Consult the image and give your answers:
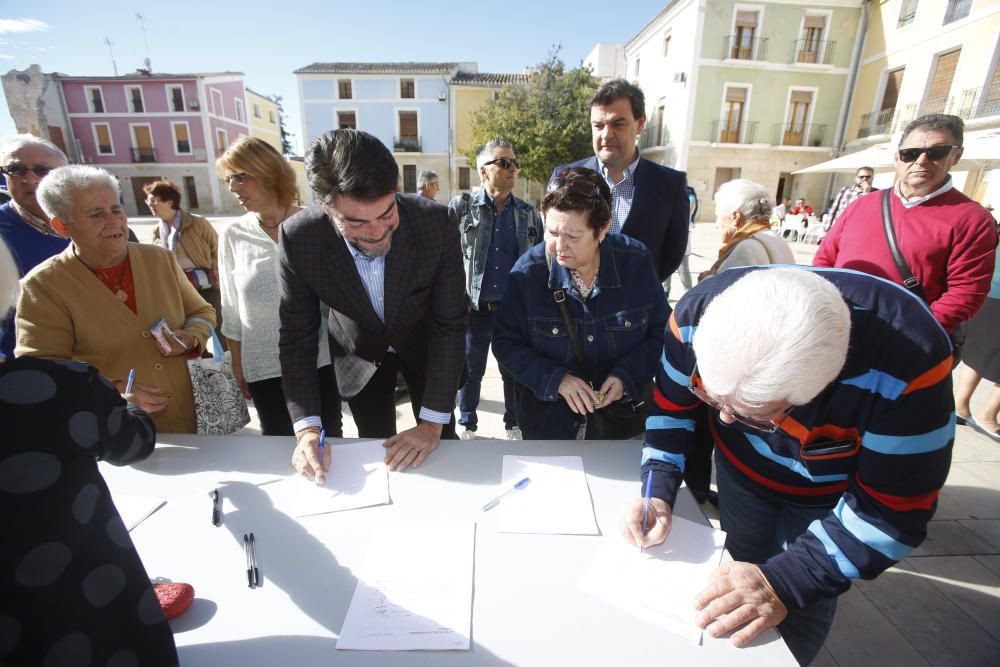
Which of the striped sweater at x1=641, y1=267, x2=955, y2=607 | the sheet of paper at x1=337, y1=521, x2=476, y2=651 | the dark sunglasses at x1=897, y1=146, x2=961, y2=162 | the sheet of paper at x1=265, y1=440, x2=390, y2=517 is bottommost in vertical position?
the sheet of paper at x1=265, y1=440, x2=390, y2=517

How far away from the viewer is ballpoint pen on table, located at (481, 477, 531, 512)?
126 cm

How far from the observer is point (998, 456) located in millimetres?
2922

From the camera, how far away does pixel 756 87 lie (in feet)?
57.7

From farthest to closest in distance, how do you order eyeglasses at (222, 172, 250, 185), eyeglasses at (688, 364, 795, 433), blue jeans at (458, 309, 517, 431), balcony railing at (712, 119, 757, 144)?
balcony railing at (712, 119, 757, 144), blue jeans at (458, 309, 517, 431), eyeglasses at (222, 172, 250, 185), eyeglasses at (688, 364, 795, 433)

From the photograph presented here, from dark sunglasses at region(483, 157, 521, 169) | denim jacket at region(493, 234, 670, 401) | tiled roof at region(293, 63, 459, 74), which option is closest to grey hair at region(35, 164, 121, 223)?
denim jacket at region(493, 234, 670, 401)

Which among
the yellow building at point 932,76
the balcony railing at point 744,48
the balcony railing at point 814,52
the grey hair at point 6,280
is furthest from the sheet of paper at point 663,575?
the balcony railing at point 814,52

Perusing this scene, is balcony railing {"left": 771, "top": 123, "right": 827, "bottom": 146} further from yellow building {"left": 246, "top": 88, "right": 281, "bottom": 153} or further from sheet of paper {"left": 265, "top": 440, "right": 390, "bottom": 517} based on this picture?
yellow building {"left": 246, "top": 88, "right": 281, "bottom": 153}

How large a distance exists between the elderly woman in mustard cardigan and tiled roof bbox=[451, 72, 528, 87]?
25662mm

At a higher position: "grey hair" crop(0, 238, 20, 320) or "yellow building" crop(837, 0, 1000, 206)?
"yellow building" crop(837, 0, 1000, 206)

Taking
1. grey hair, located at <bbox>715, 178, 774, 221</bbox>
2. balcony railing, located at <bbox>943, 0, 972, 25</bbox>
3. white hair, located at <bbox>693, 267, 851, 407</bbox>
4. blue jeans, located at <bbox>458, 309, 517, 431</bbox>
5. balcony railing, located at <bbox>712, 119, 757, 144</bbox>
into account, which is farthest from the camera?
balcony railing, located at <bbox>712, 119, 757, 144</bbox>

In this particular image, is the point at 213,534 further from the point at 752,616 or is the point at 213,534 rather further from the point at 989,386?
the point at 989,386

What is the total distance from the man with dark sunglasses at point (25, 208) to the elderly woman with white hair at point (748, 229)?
3.08 metres

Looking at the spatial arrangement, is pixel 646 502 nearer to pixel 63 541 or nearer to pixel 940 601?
pixel 63 541

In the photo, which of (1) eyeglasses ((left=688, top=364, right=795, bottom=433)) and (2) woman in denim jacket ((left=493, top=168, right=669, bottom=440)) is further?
(2) woman in denim jacket ((left=493, top=168, right=669, bottom=440))
